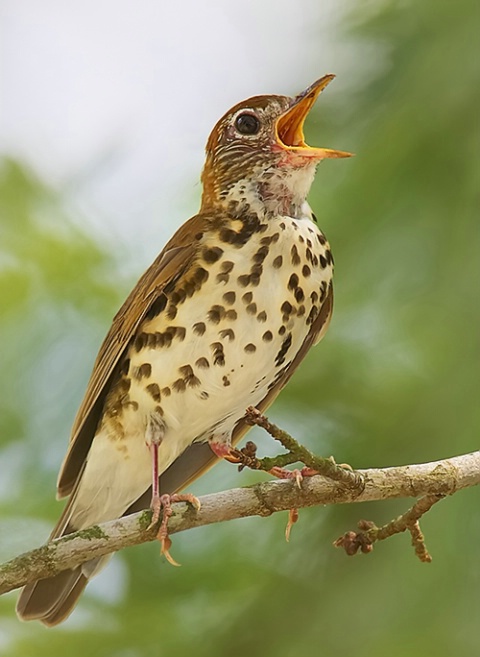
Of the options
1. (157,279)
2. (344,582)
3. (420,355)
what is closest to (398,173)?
(420,355)

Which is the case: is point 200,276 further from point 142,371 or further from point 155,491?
point 155,491

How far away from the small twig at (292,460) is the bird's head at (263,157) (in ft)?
2.70

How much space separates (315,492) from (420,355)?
893mm

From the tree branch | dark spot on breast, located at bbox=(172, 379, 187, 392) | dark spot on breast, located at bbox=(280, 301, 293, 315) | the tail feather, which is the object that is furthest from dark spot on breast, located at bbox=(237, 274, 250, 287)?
the tail feather

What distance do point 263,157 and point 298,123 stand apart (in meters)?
0.15

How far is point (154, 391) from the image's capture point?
3.24 m

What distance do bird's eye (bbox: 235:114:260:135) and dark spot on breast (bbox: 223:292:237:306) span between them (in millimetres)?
531

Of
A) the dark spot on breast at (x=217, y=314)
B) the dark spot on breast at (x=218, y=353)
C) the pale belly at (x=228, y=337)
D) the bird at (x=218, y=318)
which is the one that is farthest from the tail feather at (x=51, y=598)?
the dark spot on breast at (x=217, y=314)

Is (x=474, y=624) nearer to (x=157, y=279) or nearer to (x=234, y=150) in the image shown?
(x=157, y=279)

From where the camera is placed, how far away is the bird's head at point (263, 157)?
312 centimetres

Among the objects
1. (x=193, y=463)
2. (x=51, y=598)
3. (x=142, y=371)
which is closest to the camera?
(x=142, y=371)

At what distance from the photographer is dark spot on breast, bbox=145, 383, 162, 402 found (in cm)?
322

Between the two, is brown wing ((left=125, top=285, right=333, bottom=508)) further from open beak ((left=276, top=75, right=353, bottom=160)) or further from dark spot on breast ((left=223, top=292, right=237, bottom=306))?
open beak ((left=276, top=75, right=353, bottom=160))

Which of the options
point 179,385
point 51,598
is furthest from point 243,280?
point 51,598
